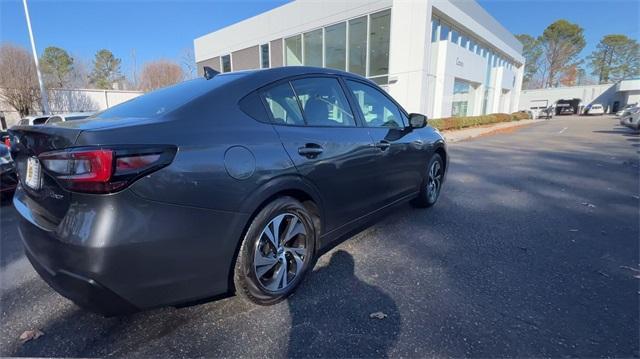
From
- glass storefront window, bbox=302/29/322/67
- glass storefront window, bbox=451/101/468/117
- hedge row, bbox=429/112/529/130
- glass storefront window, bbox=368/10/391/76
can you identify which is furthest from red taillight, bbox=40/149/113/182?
glass storefront window, bbox=451/101/468/117

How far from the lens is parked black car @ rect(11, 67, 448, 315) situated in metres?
1.46

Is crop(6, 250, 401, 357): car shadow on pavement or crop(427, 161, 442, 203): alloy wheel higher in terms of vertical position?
crop(427, 161, 442, 203): alloy wheel

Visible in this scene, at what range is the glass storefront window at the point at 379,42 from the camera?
51.3ft

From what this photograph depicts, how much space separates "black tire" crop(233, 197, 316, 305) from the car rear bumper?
0.17 metres

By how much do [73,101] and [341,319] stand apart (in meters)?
31.9

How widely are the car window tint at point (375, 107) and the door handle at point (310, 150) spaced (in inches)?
32.4

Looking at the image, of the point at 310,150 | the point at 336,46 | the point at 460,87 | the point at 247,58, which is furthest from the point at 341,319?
the point at 247,58

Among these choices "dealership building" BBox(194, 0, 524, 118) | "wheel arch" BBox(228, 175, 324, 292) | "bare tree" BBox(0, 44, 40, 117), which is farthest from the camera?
"bare tree" BBox(0, 44, 40, 117)

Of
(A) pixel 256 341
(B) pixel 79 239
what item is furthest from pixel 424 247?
(B) pixel 79 239

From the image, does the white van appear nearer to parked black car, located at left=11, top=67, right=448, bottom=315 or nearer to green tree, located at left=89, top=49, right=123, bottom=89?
parked black car, located at left=11, top=67, right=448, bottom=315

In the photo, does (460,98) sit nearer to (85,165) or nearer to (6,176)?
(6,176)

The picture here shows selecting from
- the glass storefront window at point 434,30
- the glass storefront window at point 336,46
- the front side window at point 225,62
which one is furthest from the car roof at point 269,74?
the front side window at point 225,62

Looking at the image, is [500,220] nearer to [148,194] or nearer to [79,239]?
[148,194]

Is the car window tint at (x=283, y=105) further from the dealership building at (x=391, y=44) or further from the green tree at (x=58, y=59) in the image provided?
the green tree at (x=58, y=59)
